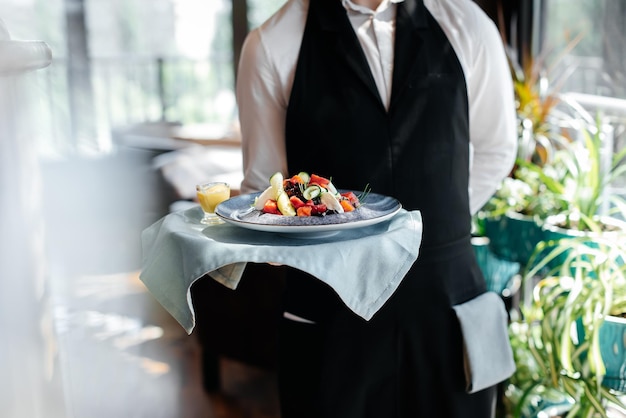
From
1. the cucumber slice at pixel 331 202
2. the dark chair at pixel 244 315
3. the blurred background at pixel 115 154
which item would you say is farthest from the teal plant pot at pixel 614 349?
the dark chair at pixel 244 315

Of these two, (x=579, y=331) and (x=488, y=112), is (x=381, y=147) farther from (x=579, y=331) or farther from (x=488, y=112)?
(x=579, y=331)

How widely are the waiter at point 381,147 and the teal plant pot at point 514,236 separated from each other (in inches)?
26.9

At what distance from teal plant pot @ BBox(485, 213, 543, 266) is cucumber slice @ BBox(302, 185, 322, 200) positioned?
1198mm

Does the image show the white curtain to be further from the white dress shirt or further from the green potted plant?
the green potted plant

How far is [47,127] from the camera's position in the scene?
6.85 metres

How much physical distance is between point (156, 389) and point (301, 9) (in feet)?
6.26

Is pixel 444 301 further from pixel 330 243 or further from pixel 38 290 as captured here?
pixel 38 290

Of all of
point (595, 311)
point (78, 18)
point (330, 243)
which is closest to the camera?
point (330, 243)

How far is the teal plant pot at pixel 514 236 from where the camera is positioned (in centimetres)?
220

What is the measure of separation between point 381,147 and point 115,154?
209 inches

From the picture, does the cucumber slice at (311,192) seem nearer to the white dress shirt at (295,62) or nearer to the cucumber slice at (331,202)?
the cucumber slice at (331,202)

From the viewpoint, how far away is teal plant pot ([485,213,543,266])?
2.20 meters

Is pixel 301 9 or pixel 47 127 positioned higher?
pixel 301 9

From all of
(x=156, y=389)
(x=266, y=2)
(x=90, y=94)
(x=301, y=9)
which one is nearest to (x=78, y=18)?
(x=90, y=94)
